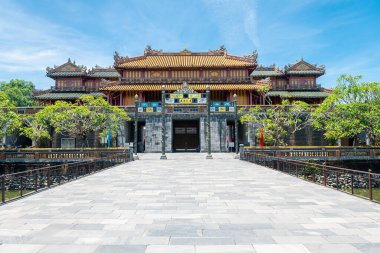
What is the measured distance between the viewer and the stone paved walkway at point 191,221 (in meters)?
5.42

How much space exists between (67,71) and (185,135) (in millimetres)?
21985

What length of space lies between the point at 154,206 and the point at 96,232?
2633mm

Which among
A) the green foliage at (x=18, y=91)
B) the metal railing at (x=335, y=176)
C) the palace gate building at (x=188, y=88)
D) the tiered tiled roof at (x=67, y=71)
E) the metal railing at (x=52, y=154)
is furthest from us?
the green foliage at (x=18, y=91)

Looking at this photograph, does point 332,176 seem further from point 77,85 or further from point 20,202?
point 77,85

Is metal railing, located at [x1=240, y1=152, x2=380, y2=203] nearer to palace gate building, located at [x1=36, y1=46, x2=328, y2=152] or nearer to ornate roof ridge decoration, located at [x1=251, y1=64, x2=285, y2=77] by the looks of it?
palace gate building, located at [x1=36, y1=46, x2=328, y2=152]

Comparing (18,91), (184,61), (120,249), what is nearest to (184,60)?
(184,61)

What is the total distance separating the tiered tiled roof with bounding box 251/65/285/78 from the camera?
157ft

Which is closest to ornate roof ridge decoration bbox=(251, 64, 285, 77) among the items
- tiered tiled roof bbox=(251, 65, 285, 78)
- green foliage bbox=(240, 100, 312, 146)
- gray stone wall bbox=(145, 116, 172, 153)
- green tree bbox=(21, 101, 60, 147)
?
tiered tiled roof bbox=(251, 65, 285, 78)

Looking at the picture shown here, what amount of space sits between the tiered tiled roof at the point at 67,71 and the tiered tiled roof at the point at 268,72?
1097 inches

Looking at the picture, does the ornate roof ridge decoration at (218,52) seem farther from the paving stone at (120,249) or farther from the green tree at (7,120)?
the paving stone at (120,249)

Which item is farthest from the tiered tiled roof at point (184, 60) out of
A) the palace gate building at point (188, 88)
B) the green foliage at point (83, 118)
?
the green foliage at point (83, 118)

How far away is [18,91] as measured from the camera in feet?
202

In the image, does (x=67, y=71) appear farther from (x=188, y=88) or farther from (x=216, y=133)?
(x=216, y=133)

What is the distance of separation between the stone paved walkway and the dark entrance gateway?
1225 inches
